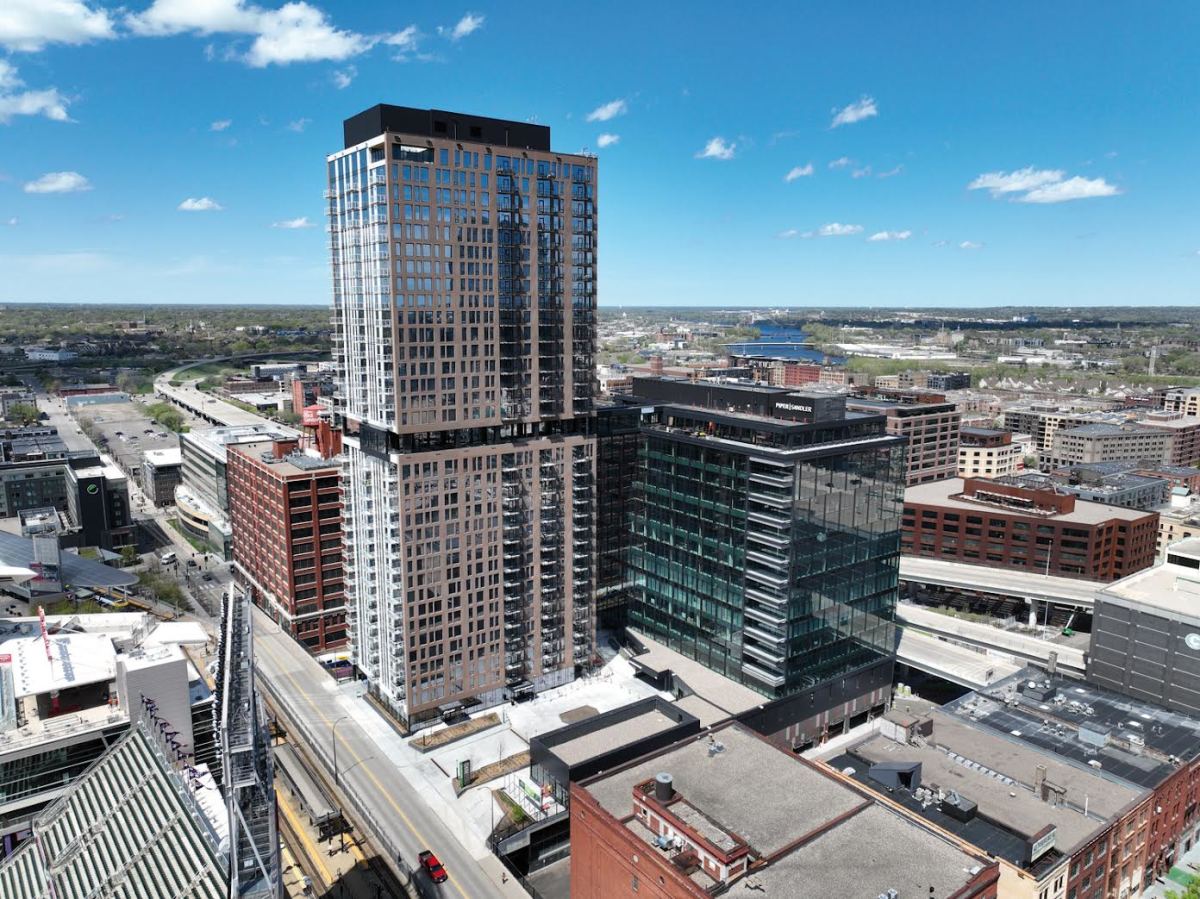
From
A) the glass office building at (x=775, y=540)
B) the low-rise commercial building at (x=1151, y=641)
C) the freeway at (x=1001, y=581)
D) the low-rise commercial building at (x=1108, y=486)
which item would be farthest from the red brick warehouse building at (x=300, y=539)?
the low-rise commercial building at (x=1108, y=486)

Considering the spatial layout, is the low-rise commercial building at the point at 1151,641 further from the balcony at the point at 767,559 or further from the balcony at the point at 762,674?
the balcony at the point at 767,559

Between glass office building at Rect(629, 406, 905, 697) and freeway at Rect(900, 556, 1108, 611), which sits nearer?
glass office building at Rect(629, 406, 905, 697)

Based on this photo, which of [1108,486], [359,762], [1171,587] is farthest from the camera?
[1108,486]

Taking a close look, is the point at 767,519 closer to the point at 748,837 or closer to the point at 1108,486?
the point at 748,837

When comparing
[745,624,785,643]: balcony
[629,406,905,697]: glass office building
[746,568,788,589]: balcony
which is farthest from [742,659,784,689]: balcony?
[746,568,788,589]: balcony

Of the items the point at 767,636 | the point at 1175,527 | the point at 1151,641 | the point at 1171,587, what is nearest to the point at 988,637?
the point at 1171,587

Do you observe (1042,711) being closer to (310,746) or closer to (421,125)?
(310,746)

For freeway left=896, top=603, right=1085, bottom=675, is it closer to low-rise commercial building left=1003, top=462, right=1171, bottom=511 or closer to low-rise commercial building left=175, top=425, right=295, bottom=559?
low-rise commercial building left=1003, top=462, right=1171, bottom=511
